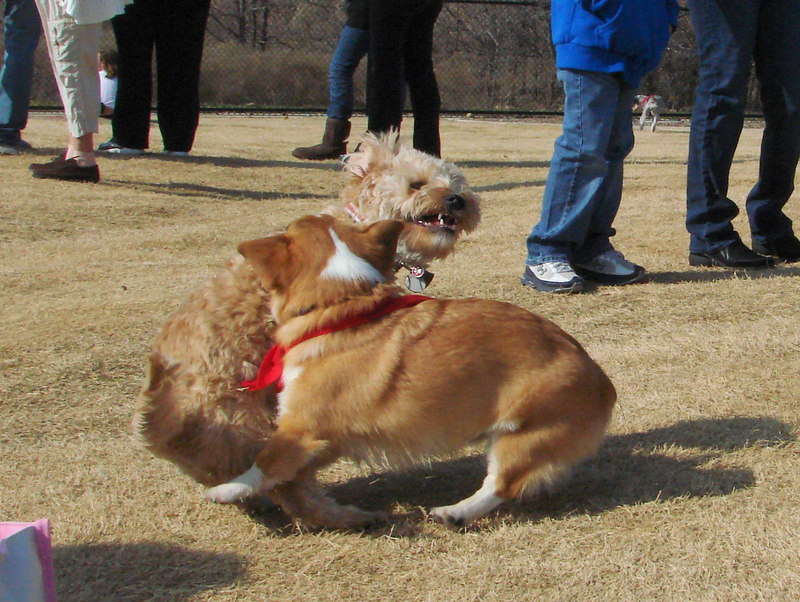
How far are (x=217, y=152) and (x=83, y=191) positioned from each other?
2652 mm

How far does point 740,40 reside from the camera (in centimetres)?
420

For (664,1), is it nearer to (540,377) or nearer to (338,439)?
(540,377)

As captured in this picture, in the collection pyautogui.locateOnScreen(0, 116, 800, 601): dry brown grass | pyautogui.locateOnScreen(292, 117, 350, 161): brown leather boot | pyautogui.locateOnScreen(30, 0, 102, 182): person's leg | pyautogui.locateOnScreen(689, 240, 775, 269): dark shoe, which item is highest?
pyautogui.locateOnScreen(30, 0, 102, 182): person's leg

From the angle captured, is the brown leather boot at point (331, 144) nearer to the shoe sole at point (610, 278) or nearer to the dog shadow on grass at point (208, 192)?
the dog shadow on grass at point (208, 192)

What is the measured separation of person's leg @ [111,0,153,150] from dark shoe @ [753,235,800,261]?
→ 4.78 metres

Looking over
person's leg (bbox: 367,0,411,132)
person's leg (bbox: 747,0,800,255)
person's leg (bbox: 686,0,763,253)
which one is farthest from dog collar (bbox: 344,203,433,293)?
person's leg (bbox: 367,0,411,132)

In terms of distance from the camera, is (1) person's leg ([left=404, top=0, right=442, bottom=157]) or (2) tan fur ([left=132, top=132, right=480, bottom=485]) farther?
(1) person's leg ([left=404, top=0, right=442, bottom=157])

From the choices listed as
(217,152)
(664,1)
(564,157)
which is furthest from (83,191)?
(664,1)

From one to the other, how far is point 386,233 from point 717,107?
2600 mm

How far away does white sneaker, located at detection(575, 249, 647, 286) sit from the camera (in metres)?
4.34

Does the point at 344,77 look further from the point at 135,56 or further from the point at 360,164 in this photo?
the point at 360,164

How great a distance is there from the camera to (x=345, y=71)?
7.74m

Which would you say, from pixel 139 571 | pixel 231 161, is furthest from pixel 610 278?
pixel 231 161

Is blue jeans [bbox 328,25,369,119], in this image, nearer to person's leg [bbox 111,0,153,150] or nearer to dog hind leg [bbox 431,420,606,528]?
person's leg [bbox 111,0,153,150]
